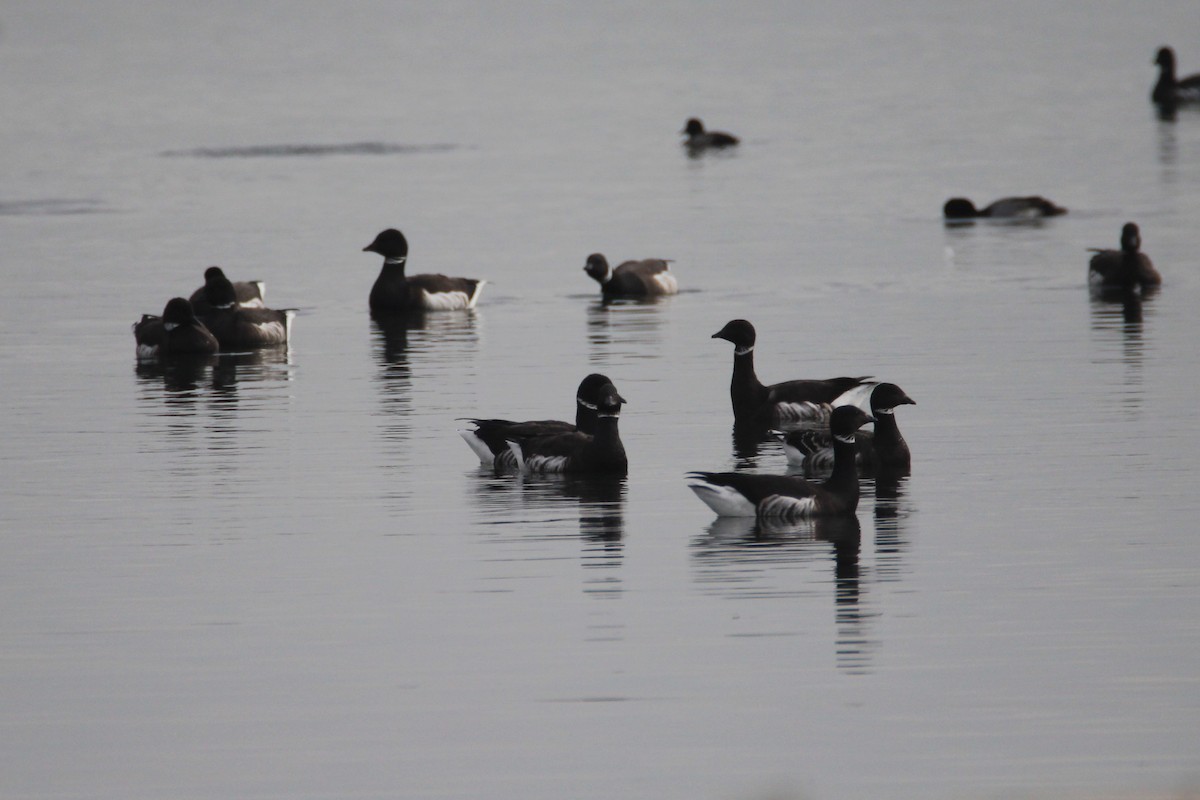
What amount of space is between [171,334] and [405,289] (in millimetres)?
6396

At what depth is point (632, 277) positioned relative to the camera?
35.9 m

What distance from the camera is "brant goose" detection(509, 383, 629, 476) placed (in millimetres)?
19406

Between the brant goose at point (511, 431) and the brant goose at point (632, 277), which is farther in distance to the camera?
the brant goose at point (632, 277)

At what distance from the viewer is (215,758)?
1177 cm

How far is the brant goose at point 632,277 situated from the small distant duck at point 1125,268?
7.41m

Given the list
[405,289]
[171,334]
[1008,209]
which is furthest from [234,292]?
[1008,209]

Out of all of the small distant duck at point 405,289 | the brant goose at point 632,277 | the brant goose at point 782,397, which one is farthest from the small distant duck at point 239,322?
the brant goose at point 782,397

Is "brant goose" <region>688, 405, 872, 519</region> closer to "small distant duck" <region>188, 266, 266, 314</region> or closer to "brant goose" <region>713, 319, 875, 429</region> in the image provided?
"brant goose" <region>713, 319, 875, 429</region>

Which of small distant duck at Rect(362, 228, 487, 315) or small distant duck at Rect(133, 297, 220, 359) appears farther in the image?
small distant duck at Rect(362, 228, 487, 315)

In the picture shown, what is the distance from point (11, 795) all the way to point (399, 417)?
503 inches

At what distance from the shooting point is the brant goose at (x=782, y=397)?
22.5 m

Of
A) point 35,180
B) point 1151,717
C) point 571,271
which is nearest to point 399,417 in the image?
point 1151,717

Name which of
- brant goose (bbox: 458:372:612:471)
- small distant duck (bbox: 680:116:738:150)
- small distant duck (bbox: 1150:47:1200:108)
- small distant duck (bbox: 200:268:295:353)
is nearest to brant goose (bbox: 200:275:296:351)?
small distant duck (bbox: 200:268:295:353)

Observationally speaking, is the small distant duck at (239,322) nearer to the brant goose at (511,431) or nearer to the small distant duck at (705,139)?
the brant goose at (511,431)
